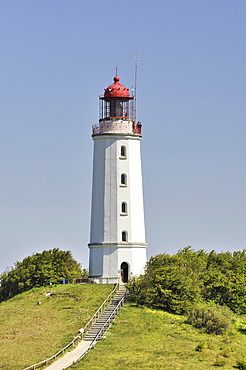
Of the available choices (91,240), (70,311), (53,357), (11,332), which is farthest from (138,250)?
(53,357)

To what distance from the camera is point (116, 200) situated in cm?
6250

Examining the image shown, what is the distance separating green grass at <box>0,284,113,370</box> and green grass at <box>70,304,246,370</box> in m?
2.70

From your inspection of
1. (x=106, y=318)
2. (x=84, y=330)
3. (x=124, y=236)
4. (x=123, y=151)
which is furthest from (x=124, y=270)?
(x=84, y=330)

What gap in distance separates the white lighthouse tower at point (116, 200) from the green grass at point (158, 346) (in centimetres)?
747

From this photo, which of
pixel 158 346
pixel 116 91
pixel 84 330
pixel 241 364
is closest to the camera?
pixel 241 364

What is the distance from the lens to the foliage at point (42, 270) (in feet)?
212

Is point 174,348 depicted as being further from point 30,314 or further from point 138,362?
point 30,314

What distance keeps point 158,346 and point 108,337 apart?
4.00 metres

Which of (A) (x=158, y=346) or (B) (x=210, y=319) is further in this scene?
(B) (x=210, y=319)

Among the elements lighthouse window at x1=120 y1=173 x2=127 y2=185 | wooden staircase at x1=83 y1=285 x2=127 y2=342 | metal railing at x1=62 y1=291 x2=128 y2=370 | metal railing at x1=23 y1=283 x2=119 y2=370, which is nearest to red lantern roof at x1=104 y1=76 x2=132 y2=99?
lighthouse window at x1=120 y1=173 x2=127 y2=185

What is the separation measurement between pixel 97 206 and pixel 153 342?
18.4 m

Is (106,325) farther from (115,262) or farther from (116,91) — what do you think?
(116,91)

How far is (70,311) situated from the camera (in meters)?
54.9

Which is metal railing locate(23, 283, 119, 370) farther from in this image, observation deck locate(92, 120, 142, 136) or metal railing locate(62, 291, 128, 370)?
observation deck locate(92, 120, 142, 136)
